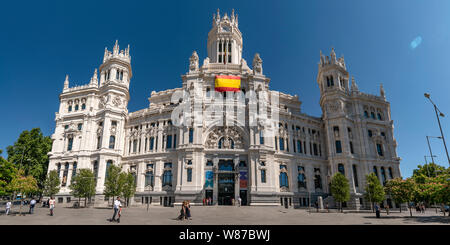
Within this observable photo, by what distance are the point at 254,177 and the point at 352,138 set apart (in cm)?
2688

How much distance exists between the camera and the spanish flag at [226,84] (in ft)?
172

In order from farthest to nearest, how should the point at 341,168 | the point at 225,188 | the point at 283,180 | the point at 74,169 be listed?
the point at 341,168
the point at 74,169
the point at 283,180
the point at 225,188

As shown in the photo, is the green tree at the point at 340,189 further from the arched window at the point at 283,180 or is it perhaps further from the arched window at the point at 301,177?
the arched window at the point at 283,180

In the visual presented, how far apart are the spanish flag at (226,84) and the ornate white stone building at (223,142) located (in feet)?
5.80

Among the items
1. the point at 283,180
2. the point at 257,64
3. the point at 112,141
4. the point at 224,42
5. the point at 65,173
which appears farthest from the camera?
the point at 224,42

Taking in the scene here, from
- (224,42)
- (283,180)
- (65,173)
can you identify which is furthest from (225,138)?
(65,173)

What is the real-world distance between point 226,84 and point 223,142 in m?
12.9

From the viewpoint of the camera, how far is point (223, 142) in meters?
49.9

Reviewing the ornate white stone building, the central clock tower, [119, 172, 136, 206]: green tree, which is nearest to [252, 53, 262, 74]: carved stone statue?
the ornate white stone building

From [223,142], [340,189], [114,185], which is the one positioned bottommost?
[340,189]

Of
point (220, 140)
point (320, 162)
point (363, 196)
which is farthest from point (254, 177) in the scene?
point (363, 196)

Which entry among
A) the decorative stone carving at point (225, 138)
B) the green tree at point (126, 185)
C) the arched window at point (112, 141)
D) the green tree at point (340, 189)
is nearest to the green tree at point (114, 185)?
the green tree at point (126, 185)

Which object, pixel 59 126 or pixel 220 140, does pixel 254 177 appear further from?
pixel 59 126

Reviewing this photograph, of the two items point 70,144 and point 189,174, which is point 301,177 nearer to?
point 189,174
